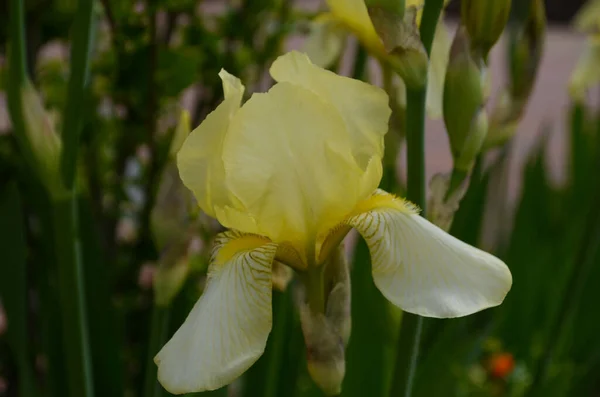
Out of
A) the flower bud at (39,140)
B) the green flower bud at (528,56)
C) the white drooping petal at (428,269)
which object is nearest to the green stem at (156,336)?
the flower bud at (39,140)

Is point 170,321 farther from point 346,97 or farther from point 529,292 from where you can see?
point 529,292

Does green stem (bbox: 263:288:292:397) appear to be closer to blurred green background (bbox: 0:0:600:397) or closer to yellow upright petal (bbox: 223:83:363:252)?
blurred green background (bbox: 0:0:600:397)

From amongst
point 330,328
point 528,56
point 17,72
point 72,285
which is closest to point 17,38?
point 17,72

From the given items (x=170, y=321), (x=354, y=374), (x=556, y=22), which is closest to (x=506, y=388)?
(x=354, y=374)

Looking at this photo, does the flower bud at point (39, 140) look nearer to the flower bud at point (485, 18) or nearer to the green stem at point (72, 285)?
the green stem at point (72, 285)

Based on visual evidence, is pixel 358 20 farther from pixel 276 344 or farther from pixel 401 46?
pixel 276 344

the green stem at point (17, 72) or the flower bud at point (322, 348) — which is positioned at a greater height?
the green stem at point (17, 72)
